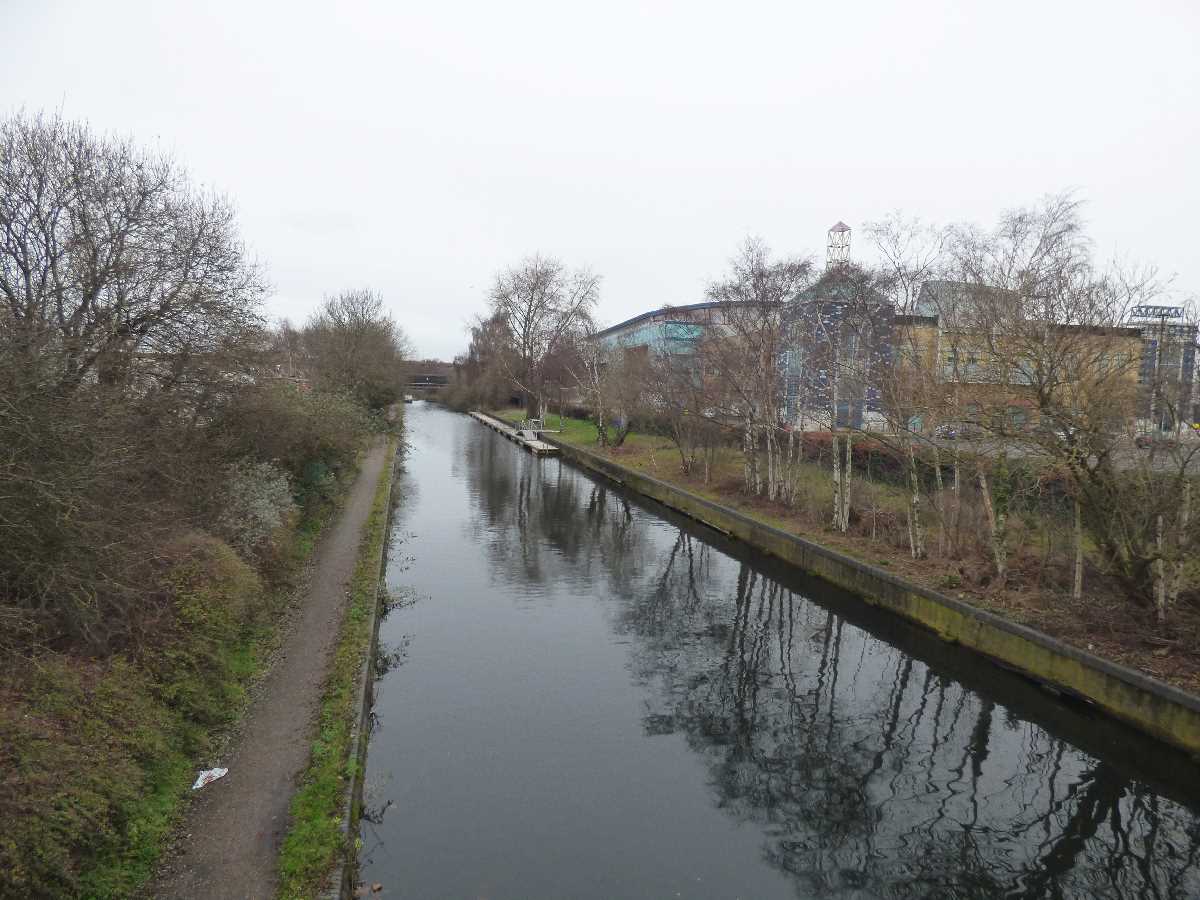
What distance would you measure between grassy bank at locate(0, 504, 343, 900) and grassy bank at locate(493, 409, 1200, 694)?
11541 millimetres

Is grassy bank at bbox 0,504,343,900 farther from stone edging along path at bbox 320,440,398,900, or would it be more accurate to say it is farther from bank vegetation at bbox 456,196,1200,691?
bank vegetation at bbox 456,196,1200,691

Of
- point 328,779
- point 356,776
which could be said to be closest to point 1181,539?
point 356,776

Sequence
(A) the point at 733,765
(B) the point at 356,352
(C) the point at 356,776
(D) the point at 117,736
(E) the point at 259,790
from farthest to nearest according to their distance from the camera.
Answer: (B) the point at 356,352 < (A) the point at 733,765 < (C) the point at 356,776 < (E) the point at 259,790 < (D) the point at 117,736

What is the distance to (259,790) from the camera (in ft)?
22.2

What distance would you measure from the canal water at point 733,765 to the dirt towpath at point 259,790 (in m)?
1.08

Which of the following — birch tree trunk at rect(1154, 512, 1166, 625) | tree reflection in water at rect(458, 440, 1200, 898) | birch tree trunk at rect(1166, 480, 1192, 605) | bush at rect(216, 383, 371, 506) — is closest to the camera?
tree reflection in water at rect(458, 440, 1200, 898)

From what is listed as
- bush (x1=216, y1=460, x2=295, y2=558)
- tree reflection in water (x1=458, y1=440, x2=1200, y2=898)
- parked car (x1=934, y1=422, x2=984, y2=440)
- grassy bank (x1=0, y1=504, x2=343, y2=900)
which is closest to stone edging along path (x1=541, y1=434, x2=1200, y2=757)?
tree reflection in water (x1=458, y1=440, x2=1200, y2=898)

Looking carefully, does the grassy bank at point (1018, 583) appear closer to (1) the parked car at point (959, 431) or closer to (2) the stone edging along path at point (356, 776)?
(1) the parked car at point (959, 431)

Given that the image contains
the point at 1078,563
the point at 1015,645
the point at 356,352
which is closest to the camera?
the point at 1015,645

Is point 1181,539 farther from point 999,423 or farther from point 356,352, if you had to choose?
point 356,352

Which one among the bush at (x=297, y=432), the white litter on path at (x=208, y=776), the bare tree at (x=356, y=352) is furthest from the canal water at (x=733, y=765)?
the bare tree at (x=356, y=352)

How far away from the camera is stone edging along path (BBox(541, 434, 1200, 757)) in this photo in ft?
29.6

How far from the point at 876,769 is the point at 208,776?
7730mm

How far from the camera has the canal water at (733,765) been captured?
7.18 metres
